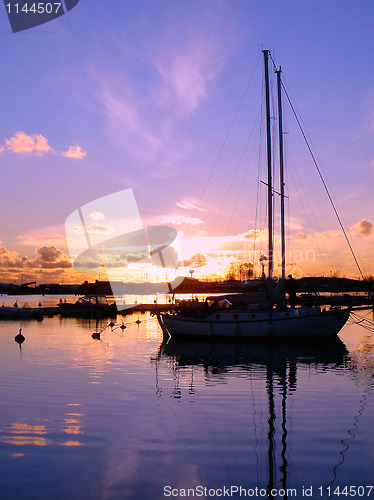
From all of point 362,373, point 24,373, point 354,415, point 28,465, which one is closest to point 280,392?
point 354,415

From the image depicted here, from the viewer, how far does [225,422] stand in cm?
1617

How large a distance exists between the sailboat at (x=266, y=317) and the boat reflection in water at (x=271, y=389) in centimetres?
95

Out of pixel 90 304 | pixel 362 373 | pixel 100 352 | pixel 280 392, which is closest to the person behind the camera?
pixel 280 392

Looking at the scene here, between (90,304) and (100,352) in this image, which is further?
(90,304)

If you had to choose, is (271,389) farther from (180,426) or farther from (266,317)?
(266,317)

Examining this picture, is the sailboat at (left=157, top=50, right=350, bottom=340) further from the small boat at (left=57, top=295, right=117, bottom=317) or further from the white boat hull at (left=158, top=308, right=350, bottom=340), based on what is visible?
the small boat at (left=57, top=295, right=117, bottom=317)

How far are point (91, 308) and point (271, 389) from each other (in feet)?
210

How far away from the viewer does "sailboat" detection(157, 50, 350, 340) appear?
39625 millimetres

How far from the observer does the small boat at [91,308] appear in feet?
268

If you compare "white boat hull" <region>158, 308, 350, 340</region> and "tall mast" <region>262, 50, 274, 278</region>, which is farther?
"tall mast" <region>262, 50, 274, 278</region>

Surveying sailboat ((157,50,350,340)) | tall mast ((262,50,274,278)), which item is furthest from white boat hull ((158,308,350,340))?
tall mast ((262,50,274,278))

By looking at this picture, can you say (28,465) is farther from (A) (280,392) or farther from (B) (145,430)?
(A) (280,392)

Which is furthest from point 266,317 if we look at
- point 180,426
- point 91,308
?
point 91,308

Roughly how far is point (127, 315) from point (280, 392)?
212ft
